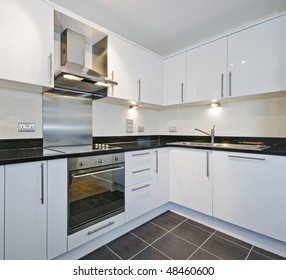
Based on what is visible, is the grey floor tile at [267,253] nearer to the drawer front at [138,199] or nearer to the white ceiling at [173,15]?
the drawer front at [138,199]

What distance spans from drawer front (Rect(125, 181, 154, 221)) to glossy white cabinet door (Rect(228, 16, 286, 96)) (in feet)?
4.60

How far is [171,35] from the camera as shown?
6.78ft

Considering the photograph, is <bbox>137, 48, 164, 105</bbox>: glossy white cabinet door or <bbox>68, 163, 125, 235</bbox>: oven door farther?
<bbox>137, 48, 164, 105</bbox>: glossy white cabinet door

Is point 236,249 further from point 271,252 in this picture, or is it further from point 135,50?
point 135,50

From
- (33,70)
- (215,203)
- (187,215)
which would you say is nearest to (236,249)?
(215,203)

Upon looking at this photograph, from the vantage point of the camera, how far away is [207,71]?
205cm

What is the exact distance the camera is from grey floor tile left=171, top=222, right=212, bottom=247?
161 centimetres

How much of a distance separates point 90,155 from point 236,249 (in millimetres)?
1497

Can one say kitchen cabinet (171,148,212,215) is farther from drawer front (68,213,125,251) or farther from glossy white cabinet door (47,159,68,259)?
glossy white cabinet door (47,159,68,259)

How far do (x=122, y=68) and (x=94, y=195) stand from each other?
1407 mm

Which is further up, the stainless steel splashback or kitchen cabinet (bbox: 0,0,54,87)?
kitchen cabinet (bbox: 0,0,54,87)

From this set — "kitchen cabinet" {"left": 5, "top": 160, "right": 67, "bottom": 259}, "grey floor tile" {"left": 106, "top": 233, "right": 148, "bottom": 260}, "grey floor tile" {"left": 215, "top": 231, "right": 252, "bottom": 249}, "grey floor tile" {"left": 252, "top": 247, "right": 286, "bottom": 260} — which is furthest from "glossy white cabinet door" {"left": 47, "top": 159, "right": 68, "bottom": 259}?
"grey floor tile" {"left": 252, "top": 247, "right": 286, "bottom": 260}

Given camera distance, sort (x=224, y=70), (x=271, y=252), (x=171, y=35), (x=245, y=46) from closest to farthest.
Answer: (x=271, y=252) < (x=245, y=46) < (x=224, y=70) < (x=171, y=35)

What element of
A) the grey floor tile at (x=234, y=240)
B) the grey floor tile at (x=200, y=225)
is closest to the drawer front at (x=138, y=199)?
the grey floor tile at (x=200, y=225)
